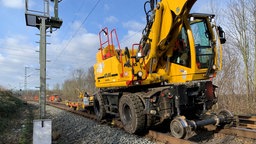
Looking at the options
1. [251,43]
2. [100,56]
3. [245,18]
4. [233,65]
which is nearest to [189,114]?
[100,56]

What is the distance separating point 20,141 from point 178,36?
17.6ft

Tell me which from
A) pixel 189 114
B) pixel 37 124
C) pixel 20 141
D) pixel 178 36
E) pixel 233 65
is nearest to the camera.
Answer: pixel 37 124

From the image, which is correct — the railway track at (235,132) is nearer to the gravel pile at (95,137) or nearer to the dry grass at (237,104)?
the gravel pile at (95,137)

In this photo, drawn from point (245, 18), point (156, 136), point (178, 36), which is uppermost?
point (245, 18)

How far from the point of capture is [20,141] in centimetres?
641

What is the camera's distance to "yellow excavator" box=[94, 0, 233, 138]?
6911 millimetres

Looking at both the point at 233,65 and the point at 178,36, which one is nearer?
the point at 178,36

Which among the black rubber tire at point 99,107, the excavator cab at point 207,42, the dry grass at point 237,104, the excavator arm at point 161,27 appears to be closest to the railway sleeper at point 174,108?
the excavator cab at point 207,42

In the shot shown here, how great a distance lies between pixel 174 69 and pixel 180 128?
209cm

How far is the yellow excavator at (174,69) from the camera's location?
691cm

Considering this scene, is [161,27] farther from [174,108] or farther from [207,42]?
[174,108]

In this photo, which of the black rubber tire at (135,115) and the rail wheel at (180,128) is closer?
the rail wheel at (180,128)

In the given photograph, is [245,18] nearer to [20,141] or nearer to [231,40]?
[231,40]

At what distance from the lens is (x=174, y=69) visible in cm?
767
